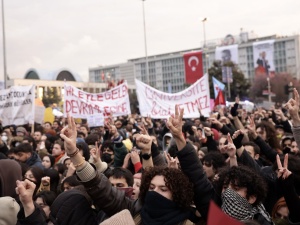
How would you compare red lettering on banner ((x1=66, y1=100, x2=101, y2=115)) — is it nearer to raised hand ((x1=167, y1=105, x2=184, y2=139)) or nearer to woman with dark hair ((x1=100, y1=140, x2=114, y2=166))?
woman with dark hair ((x1=100, y1=140, x2=114, y2=166))

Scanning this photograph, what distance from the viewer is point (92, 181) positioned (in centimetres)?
284

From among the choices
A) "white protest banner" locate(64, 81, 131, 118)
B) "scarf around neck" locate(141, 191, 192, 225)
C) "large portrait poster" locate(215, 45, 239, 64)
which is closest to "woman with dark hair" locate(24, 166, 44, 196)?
"scarf around neck" locate(141, 191, 192, 225)

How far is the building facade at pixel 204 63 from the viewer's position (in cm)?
10681

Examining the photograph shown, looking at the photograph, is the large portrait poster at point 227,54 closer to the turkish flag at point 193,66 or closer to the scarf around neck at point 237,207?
the turkish flag at point 193,66

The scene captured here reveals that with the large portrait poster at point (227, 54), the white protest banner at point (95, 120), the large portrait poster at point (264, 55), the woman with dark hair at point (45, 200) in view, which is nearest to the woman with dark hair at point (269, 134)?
the woman with dark hair at point (45, 200)

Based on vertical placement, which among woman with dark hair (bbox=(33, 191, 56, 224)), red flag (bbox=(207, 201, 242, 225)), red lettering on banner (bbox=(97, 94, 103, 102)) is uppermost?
red lettering on banner (bbox=(97, 94, 103, 102))

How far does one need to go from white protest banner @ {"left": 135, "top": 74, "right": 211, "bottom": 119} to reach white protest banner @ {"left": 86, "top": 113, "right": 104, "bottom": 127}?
3.57ft

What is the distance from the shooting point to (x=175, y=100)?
11477mm

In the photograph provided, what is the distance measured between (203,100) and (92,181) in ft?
28.3

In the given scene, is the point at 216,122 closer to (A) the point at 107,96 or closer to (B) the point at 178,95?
(B) the point at 178,95

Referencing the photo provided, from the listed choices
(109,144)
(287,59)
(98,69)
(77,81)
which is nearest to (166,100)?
(109,144)

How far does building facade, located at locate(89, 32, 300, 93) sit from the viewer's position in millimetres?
106812

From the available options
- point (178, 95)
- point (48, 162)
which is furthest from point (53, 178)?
point (178, 95)

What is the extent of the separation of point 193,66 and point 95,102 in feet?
32.3
